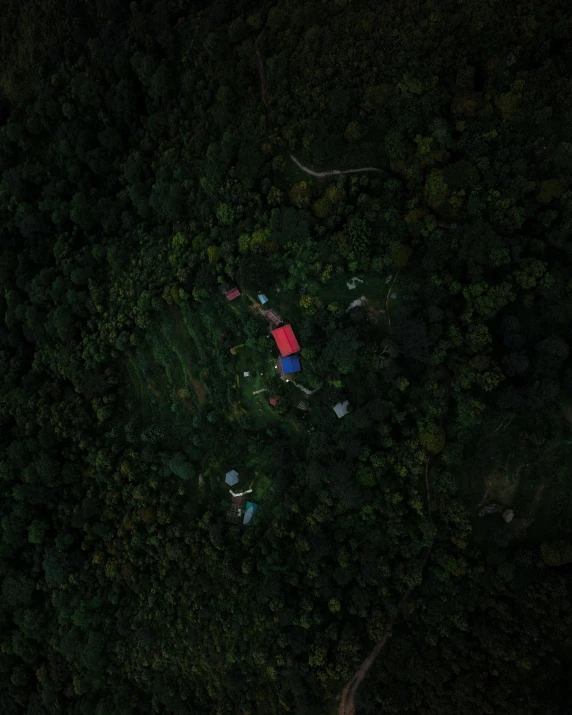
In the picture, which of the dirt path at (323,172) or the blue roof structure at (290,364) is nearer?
the dirt path at (323,172)

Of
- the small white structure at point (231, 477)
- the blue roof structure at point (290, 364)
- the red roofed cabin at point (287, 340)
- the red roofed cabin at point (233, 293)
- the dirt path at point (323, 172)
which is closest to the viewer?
the dirt path at point (323, 172)

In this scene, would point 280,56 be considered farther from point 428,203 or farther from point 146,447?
point 146,447

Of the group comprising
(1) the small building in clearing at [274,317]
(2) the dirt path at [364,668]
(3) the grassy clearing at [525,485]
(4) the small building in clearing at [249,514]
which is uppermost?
(1) the small building in clearing at [274,317]

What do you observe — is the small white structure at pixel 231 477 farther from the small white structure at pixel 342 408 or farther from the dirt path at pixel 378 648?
the dirt path at pixel 378 648

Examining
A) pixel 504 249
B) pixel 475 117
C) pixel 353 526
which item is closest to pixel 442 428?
pixel 353 526

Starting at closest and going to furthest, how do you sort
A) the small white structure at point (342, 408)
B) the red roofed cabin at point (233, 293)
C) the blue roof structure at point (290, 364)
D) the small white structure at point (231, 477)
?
the small white structure at point (342, 408) < the blue roof structure at point (290, 364) < the red roofed cabin at point (233, 293) < the small white structure at point (231, 477)

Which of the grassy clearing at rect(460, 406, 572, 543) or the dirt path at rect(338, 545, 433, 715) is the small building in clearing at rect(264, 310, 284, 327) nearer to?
the grassy clearing at rect(460, 406, 572, 543)

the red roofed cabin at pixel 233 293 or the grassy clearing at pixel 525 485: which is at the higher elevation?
the red roofed cabin at pixel 233 293

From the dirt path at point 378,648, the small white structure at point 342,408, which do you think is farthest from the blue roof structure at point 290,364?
the dirt path at point 378,648
